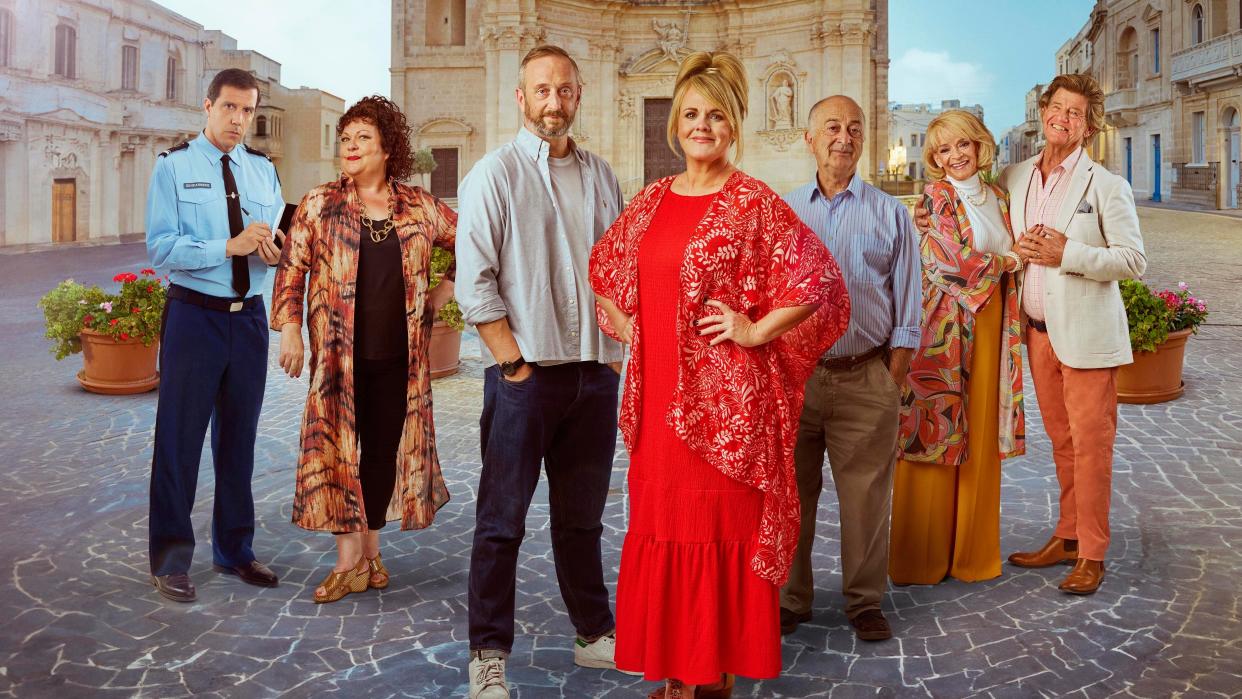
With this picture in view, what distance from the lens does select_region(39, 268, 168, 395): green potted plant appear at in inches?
328

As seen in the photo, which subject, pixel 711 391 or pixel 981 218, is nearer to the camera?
pixel 711 391

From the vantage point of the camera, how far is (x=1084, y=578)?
3969mm

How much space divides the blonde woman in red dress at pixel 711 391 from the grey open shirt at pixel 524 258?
31 centimetres

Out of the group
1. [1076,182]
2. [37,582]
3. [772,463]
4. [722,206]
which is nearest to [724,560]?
[772,463]

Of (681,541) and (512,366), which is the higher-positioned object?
(512,366)

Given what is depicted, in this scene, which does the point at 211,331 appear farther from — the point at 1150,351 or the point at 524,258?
the point at 1150,351

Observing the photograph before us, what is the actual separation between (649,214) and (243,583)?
2.53m

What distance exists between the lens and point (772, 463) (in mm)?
2766

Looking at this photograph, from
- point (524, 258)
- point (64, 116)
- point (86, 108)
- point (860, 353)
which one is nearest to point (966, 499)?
point (860, 353)

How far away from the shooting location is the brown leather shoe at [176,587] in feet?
12.9

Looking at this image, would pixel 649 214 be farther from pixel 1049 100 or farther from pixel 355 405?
pixel 1049 100

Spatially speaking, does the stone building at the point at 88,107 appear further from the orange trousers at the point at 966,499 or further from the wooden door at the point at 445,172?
the orange trousers at the point at 966,499

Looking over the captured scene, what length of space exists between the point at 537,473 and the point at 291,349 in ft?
3.68

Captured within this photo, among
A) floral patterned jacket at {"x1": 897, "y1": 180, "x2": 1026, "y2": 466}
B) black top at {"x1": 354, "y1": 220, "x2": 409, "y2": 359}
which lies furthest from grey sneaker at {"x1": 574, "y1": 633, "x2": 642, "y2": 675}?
floral patterned jacket at {"x1": 897, "y1": 180, "x2": 1026, "y2": 466}
